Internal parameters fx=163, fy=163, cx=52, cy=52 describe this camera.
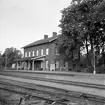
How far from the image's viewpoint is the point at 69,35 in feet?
112

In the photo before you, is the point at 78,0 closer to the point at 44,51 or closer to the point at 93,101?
the point at 44,51

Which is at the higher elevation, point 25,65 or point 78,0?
point 78,0

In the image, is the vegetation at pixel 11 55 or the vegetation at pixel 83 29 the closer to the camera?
the vegetation at pixel 83 29

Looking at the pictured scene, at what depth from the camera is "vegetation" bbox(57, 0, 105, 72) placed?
3055cm

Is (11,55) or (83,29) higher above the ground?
(83,29)

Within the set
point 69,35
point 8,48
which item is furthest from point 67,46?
point 8,48

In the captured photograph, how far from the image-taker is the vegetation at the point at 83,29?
30.5m

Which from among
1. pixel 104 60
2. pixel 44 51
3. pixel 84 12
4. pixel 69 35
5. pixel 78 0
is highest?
pixel 78 0

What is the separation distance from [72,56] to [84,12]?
944cm

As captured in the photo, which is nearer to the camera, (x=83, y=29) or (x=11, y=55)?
(x=83, y=29)

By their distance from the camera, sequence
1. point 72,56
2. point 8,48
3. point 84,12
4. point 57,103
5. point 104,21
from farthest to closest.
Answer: point 8,48
point 72,56
point 84,12
point 104,21
point 57,103

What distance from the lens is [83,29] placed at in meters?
30.9

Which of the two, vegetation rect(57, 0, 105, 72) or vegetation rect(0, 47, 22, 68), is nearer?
vegetation rect(57, 0, 105, 72)

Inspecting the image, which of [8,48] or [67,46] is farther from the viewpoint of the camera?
[8,48]
